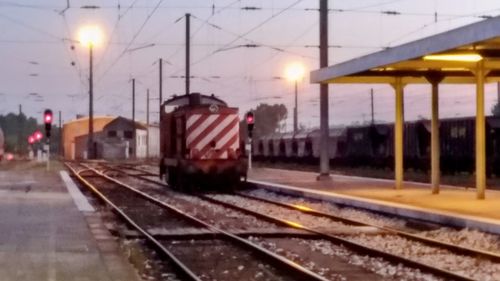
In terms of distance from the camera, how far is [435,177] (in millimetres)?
24812

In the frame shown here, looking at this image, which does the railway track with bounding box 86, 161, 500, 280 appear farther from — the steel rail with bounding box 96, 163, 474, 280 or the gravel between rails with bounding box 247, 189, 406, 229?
the gravel between rails with bounding box 247, 189, 406, 229

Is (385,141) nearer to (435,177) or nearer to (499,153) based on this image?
(499,153)

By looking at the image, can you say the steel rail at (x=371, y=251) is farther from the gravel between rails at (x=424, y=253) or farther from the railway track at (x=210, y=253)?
the railway track at (x=210, y=253)

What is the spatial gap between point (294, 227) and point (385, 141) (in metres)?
32.2

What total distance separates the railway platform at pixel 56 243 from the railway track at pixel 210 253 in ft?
2.88

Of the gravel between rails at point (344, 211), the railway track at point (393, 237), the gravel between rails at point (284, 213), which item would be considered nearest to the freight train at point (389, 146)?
the gravel between rails at point (344, 211)

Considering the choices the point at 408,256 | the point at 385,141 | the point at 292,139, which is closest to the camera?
the point at 408,256

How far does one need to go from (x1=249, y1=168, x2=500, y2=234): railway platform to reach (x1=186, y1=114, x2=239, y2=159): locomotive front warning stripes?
2.14 m

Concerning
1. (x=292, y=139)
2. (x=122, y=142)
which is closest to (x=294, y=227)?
(x=292, y=139)

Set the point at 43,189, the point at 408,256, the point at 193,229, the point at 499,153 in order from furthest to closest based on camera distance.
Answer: the point at 499,153
the point at 43,189
the point at 193,229
the point at 408,256

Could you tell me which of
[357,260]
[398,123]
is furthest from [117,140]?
[357,260]

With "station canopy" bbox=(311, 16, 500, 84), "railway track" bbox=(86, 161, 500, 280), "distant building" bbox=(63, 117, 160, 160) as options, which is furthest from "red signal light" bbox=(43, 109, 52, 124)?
"distant building" bbox=(63, 117, 160, 160)

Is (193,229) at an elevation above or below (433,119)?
below

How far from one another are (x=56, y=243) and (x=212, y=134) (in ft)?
Result: 56.7
